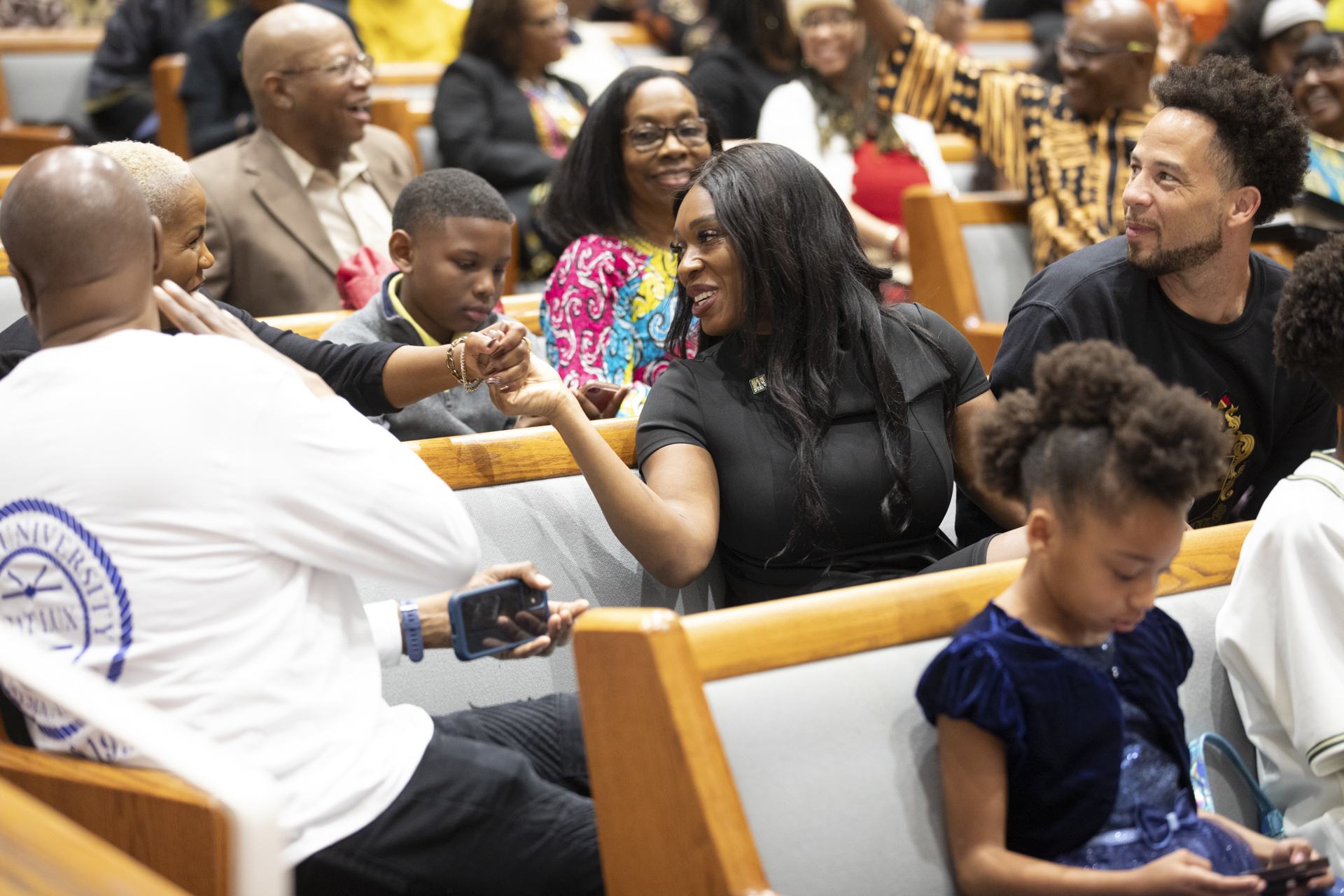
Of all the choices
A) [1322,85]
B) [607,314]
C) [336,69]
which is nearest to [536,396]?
[607,314]

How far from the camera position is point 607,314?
2336 millimetres

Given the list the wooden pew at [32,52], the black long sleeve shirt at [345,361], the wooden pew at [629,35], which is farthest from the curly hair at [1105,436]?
the wooden pew at [629,35]

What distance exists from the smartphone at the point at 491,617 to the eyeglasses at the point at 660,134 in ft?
4.35

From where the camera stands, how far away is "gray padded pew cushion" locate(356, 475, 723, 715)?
160 centimetres

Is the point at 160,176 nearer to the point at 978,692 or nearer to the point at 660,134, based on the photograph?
the point at 660,134

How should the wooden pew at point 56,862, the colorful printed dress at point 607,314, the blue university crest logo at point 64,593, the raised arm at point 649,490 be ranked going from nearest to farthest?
the wooden pew at point 56,862 → the blue university crest logo at point 64,593 → the raised arm at point 649,490 → the colorful printed dress at point 607,314

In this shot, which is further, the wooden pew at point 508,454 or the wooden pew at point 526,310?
the wooden pew at point 526,310

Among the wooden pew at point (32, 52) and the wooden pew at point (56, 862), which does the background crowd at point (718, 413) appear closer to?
the wooden pew at point (56, 862)

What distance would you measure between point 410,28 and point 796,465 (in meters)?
3.30

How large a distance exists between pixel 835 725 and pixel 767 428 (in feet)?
1.95

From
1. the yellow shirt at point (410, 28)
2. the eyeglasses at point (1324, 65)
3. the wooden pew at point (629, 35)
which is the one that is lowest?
the eyeglasses at point (1324, 65)

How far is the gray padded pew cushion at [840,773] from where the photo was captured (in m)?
1.19

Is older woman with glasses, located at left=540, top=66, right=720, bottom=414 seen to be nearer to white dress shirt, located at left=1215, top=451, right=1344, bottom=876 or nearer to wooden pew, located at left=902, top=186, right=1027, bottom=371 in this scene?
wooden pew, located at left=902, top=186, right=1027, bottom=371

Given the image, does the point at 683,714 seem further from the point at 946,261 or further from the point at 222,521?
the point at 946,261
